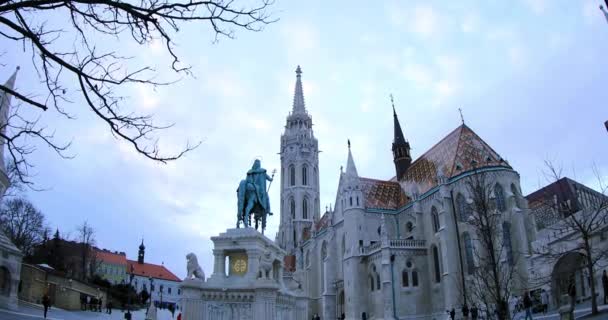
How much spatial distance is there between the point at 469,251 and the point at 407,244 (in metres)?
5.52

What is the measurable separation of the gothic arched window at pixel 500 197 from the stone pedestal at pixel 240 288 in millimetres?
22788

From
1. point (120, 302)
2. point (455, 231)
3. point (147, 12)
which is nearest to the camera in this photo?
point (147, 12)

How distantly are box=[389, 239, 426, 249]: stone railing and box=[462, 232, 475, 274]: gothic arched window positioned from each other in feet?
14.2

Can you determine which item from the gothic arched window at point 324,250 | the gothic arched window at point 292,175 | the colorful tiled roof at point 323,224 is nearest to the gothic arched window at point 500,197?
the colorful tiled roof at point 323,224

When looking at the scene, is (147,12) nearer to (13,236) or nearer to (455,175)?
(455,175)

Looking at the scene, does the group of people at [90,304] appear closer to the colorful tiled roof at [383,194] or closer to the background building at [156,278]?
the colorful tiled roof at [383,194]

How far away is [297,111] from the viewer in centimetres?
7544

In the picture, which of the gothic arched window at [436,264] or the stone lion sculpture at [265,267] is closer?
the stone lion sculpture at [265,267]

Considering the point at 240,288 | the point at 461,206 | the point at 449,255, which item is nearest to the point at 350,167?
the point at 461,206

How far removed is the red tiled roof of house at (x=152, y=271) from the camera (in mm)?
81375

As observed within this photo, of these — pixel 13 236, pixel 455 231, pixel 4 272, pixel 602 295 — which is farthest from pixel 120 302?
pixel 602 295

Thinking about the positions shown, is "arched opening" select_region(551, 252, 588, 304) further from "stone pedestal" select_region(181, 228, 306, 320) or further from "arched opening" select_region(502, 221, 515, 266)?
"stone pedestal" select_region(181, 228, 306, 320)

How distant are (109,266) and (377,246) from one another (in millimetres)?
55701

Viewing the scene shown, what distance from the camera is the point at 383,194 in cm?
4719
